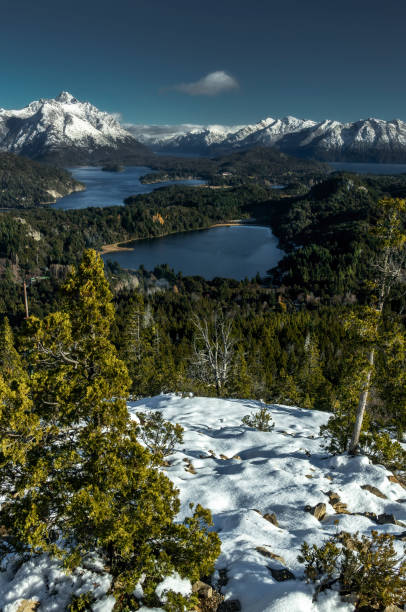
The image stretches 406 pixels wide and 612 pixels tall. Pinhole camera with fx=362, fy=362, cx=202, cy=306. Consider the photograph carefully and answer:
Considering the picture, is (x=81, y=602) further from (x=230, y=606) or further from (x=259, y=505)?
(x=259, y=505)

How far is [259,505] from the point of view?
1381cm

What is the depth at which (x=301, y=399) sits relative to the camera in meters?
56.3

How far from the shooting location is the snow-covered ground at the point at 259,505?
28.1 feet

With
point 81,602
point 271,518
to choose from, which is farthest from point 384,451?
point 81,602

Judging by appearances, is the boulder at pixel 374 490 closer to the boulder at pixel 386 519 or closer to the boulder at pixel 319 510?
the boulder at pixel 386 519

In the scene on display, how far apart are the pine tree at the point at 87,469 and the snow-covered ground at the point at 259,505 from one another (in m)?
0.84

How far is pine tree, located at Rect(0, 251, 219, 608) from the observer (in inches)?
315

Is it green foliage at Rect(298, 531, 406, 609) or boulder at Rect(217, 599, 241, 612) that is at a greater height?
green foliage at Rect(298, 531, 406, 609)

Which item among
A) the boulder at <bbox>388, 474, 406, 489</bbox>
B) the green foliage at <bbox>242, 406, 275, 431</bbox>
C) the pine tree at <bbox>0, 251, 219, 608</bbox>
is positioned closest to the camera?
the pine tree at <bbox>0, 251, 219, 608</bbox>

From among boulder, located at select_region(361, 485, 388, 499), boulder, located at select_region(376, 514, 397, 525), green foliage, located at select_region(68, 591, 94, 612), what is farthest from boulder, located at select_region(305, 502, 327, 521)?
green foliage, located at select_region(68, 591, 94, 612)

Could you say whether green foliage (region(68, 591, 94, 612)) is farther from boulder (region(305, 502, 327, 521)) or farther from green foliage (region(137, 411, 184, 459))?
boulder (region(305, 502, 327, 521))

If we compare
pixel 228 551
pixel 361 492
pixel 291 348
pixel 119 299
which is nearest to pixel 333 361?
pixel 291 348

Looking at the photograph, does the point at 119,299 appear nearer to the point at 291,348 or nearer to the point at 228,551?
the point at 291,348

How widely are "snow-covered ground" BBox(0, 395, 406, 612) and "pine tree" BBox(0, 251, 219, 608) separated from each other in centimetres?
84
